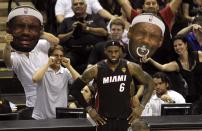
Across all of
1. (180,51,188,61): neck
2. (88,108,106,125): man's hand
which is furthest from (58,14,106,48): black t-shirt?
(88,108,106,125): man's hand

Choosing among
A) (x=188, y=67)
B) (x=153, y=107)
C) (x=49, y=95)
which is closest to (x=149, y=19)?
(x=188, y=67)

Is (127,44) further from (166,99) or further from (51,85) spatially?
(51,85)

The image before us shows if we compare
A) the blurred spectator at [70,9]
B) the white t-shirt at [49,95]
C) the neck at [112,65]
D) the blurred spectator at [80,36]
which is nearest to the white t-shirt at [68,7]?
the blurred spectator at [70,9]

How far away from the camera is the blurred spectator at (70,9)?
352 inches

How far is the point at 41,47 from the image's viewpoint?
7797mm

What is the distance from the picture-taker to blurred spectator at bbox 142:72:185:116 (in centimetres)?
734

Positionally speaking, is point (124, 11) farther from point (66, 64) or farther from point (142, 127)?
point (142, 127)

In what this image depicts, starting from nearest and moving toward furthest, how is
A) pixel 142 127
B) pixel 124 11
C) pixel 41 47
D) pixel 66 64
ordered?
pixel 142 127, pixel 66 64, pixel 41 47, pixel 124 11

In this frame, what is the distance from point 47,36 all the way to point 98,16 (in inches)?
53.2

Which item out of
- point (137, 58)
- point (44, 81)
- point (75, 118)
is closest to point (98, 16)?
point (137, 58)

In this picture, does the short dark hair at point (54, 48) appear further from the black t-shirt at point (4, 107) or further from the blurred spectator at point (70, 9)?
the blurred spectator at point (70, 9)

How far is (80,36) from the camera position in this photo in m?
8.51

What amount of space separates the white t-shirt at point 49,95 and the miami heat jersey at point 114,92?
108cm

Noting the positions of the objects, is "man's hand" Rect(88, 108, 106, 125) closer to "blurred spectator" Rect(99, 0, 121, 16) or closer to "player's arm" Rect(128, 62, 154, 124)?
"player's arm" Rect(128, 62, 154, 124)
